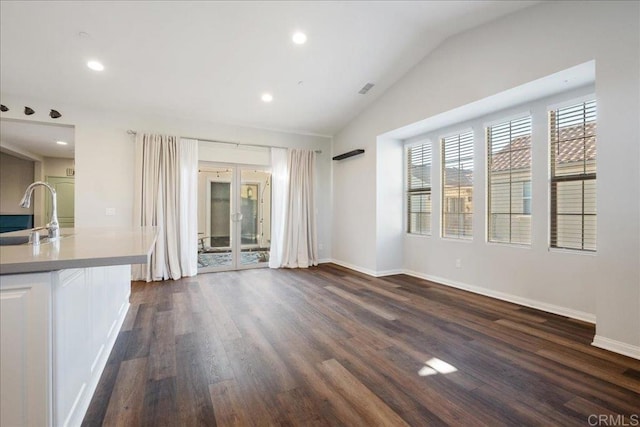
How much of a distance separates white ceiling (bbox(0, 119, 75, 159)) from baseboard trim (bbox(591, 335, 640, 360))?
7.14 m

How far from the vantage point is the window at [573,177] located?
10.1 ft

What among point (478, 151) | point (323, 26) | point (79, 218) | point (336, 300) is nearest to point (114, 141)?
point (79, 218)

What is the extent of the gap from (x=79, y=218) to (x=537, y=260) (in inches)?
256

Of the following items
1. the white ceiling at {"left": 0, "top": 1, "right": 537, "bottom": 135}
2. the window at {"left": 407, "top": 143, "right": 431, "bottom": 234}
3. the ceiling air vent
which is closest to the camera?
the white ceiling at {"left": 0, "top": 1, "right": 537, "bottom": 135}

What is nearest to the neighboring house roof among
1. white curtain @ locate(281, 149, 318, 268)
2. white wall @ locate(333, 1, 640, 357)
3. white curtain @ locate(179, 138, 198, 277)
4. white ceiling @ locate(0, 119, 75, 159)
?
white wall @ locate(333, 1, 640, 357)

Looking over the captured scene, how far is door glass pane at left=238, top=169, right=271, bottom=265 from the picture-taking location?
5.82 metres

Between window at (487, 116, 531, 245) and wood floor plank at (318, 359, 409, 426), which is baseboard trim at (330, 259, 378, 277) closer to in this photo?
window at (487, 116, 531, 245)

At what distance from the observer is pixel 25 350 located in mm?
1200

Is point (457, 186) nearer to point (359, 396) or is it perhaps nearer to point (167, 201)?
point (359, 396)

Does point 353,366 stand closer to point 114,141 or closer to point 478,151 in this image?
point 478,151

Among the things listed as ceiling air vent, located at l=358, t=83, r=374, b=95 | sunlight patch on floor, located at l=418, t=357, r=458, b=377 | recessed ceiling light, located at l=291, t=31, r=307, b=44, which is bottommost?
sunlight patch on floor, located at l=418, t=357, r=458, b=377

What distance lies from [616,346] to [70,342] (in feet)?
12.4

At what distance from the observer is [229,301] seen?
147 inches

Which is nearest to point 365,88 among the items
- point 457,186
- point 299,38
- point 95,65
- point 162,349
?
point 299,38
